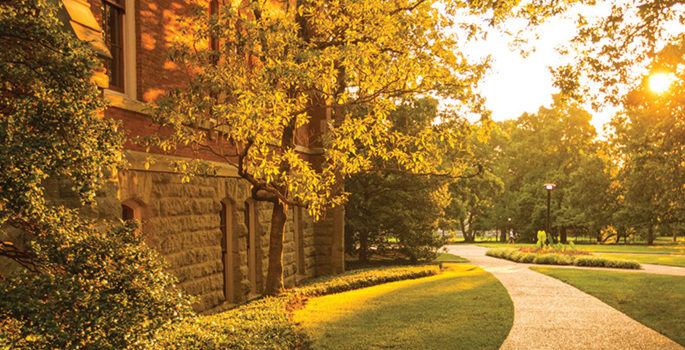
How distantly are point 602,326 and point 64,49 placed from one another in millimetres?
10550

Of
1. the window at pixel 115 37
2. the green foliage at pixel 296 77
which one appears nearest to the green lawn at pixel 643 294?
the green foliage at pixel 296 77

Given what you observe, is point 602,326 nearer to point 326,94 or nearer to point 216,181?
point 326,94

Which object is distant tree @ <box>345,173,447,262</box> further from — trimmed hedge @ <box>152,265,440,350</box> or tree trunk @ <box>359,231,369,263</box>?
trimmed hedge @ <box>152,265,440,350</box>

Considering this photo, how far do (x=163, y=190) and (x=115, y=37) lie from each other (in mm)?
3124

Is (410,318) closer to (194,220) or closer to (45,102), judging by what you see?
(194,220)

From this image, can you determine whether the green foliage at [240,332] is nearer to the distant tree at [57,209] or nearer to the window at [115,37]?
the distant tree at [57,209]

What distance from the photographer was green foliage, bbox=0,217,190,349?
3344 mm

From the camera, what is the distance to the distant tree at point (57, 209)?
331 cm

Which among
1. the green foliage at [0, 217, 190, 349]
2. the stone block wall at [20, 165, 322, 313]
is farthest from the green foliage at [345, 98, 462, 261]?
the green foliage at [0, 217, 190, 349]

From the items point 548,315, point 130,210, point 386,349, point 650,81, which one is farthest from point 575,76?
point 130,210

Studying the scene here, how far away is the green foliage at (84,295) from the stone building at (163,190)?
9.27ft

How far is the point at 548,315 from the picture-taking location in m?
10.5

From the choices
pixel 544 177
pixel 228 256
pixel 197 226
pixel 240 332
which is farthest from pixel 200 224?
pixel 544 177

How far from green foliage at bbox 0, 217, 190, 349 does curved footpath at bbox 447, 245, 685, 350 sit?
627 centimetres
